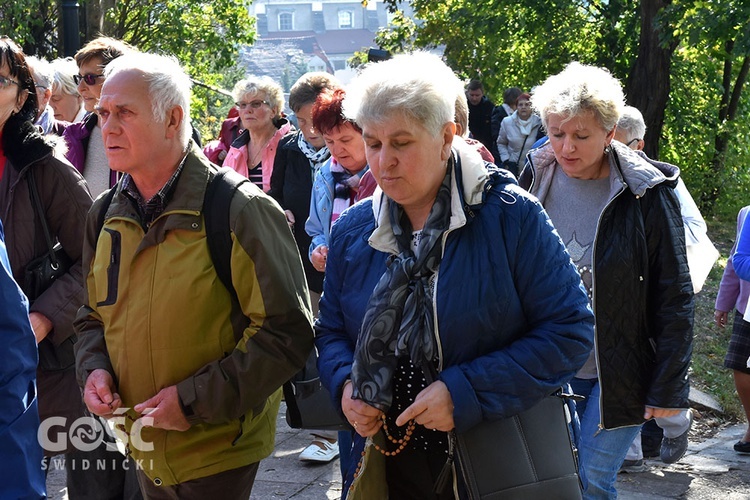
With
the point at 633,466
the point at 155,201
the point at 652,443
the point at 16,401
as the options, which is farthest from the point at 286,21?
the point at 16,401

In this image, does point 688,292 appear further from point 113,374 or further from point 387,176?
point 113,374

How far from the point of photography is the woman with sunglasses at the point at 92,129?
17.0ft

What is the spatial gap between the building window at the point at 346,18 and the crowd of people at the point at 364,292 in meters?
183

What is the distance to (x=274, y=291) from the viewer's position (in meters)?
3.22

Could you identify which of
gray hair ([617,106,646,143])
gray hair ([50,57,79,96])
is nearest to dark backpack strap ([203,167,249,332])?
gray hair ([617,106,646,143])

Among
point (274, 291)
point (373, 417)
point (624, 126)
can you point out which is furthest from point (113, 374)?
point (624, 126)

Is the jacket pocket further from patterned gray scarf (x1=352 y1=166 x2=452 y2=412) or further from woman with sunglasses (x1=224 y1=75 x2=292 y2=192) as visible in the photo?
woman with sunglasses (x1=224 y1=75 x2=292 y2=192)

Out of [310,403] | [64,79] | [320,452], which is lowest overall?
[320,452]

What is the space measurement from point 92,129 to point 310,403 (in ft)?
7.45

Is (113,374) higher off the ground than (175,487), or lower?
higher

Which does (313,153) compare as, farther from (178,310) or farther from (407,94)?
(407,94)

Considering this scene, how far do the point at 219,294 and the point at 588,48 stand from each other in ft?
62.3

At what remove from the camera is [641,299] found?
13.3ft

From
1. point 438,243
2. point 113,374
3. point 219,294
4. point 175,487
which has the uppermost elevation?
point 438,243
